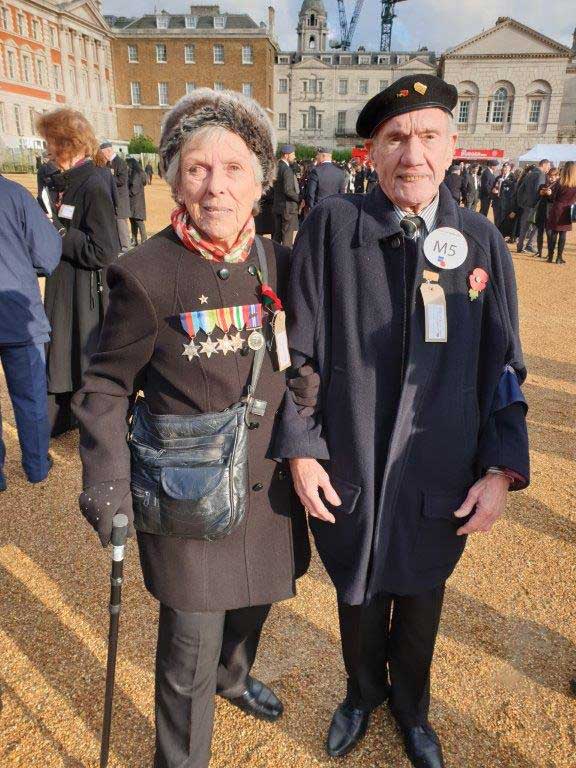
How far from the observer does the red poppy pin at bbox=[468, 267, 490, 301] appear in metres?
1.59

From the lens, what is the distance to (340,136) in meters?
68.2

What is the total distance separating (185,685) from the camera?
5.72ft

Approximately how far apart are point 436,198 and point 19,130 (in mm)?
54658

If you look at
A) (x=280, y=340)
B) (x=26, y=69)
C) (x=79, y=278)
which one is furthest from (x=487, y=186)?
(x=26, y=69)

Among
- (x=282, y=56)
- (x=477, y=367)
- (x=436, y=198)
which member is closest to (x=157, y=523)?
(x=477, y=367)

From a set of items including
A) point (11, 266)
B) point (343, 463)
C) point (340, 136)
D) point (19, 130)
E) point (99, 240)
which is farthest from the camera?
point (340, 136)

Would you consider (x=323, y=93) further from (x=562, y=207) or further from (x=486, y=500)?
(x=486, y=500)

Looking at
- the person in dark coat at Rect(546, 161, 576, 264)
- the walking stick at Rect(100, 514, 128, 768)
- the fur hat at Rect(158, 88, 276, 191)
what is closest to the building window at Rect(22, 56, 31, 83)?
the person in dark coat at Rect(546, 161, 576, 264)

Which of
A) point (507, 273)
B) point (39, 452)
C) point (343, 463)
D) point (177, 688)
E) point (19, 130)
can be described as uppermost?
point (19, 130)

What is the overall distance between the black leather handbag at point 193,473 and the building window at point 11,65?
179 ft

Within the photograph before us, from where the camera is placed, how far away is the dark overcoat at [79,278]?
3.86 meters

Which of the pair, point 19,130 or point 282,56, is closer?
point 19,130

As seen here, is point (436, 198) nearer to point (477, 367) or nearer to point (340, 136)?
point (477, 367)

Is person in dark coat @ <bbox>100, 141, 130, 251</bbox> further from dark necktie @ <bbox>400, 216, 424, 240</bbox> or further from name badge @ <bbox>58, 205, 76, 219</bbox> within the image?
dark necktie @ <bbox>400, 216, 424, 240</bbox>
